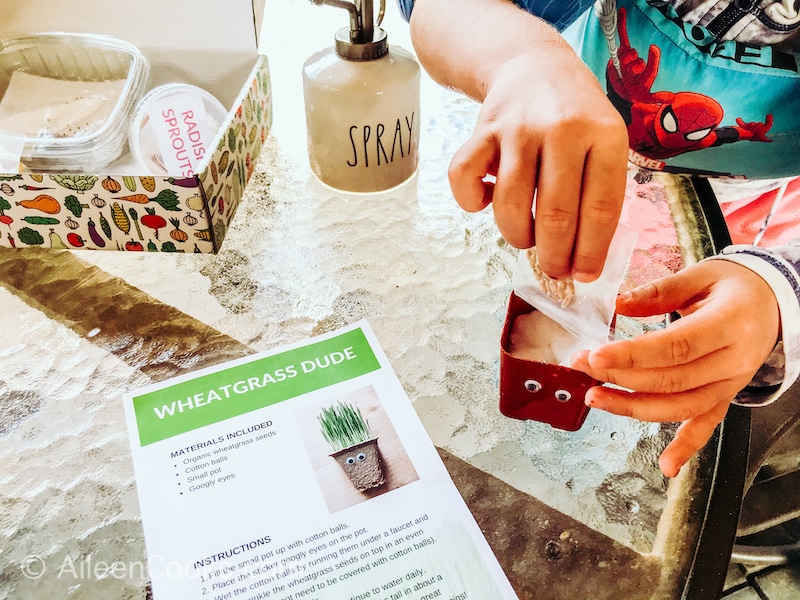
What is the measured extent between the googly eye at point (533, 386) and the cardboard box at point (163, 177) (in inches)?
13.5

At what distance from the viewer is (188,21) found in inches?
28.5

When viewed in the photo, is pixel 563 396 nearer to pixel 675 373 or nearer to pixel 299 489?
pixel 675 373

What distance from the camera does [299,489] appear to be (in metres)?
0.44

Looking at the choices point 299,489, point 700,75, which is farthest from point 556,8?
point 299,489

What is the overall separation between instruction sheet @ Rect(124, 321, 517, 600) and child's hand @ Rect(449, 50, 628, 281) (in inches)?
7.1

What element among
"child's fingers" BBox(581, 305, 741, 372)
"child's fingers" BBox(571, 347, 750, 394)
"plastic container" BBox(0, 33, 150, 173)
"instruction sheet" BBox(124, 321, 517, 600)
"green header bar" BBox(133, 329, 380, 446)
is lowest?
"instruction sheet" BBox(124, 321, 517, 600)

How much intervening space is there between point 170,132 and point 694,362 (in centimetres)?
58

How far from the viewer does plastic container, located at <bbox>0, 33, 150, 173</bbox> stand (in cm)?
64

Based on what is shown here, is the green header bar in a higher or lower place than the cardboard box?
lower

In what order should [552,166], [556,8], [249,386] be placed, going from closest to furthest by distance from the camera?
[552,166] → [249,386] → [556,8]

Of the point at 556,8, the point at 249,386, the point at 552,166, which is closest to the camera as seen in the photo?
the point at 552,166

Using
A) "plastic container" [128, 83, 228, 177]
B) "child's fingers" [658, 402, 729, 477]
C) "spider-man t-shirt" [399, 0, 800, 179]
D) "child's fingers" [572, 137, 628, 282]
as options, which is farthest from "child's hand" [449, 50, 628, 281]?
"plastic container" [128, 83, 228, 177]

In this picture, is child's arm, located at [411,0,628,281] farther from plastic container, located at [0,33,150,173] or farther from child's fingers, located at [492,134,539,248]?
plastic container, located at [0,33,150,173]

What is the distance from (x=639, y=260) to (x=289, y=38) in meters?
0.65
